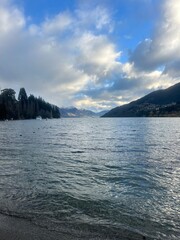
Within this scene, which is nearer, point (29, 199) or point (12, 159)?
point (29, 199)

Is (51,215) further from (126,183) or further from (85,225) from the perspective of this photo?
(126,183)

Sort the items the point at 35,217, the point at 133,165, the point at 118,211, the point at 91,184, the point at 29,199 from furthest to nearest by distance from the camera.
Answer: the point at 133,165, the point at 91,184, the point at 29,199, the point at 118,211, the point at 35,217

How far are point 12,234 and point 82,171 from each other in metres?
14.4

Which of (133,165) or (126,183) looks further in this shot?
(133,165)

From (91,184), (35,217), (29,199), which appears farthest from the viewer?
(91,184)

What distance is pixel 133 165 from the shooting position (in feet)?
91.1

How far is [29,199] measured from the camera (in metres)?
16.3

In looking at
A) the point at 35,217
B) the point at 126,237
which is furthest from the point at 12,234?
the point at 126,237

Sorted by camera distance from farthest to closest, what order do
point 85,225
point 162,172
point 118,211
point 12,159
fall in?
1. point 12,159
2. point 162,172
3. point 118,211
4. point 85,225

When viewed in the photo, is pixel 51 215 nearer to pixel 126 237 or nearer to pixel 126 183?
pixel 126 237

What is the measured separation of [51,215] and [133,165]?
51.0ft

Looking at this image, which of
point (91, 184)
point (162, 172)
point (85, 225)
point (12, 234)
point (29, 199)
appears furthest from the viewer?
point (162, 172)

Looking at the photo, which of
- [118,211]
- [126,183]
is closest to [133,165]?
[126,183]

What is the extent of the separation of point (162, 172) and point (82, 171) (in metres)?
7.11
